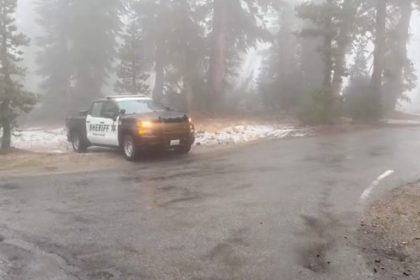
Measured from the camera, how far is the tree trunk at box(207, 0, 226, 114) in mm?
27094

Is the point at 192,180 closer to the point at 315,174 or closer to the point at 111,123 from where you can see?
the point at 315,174

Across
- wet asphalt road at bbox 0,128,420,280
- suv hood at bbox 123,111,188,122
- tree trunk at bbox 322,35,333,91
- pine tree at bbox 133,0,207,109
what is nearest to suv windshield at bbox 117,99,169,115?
suv hood at bbox 123,111,188,122

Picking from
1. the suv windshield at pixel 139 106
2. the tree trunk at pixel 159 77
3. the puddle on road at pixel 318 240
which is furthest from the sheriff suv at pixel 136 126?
the tree trunk at pixel 159 77

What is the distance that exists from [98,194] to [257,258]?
463 centimetres

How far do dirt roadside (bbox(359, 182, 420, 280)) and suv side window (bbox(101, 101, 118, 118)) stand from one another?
29.1ft

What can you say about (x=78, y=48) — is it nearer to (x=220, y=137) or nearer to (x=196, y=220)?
(x=220, y=137)

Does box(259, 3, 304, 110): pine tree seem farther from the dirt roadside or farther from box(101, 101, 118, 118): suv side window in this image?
the dirt roadside

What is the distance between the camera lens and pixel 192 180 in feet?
34.4

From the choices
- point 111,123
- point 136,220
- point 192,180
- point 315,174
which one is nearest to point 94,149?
point 111,123

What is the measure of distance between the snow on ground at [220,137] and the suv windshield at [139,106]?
324 cm

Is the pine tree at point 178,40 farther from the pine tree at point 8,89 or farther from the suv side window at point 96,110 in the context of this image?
the suv side window at point 96,110

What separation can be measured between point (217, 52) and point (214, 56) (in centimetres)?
33

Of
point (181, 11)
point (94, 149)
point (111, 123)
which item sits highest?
point (181, 11)

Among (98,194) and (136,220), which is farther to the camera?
(98,194)
